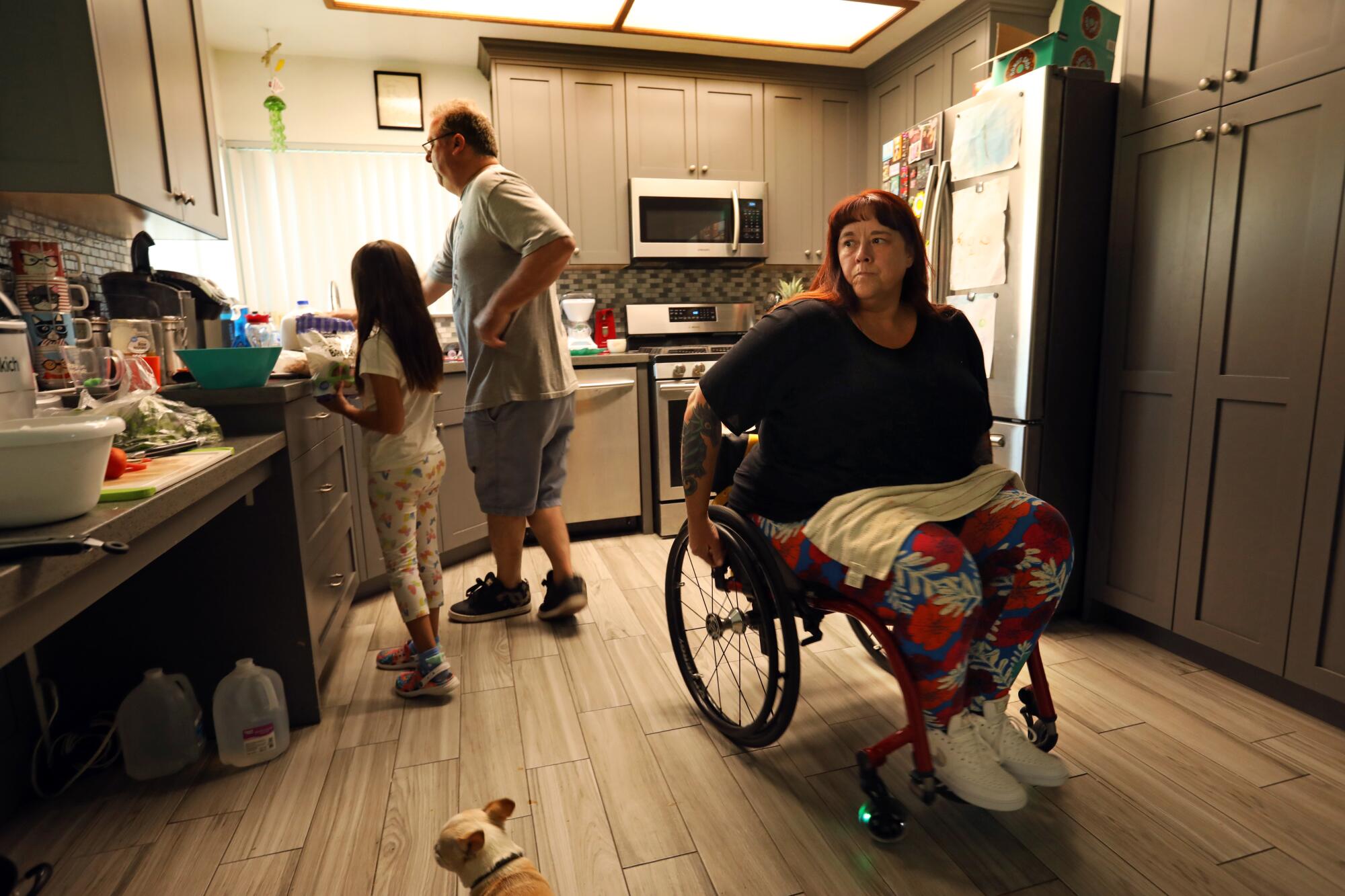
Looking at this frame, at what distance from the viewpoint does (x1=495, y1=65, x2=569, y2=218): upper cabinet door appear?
3.26 m

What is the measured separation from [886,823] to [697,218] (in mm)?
2895

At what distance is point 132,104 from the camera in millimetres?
1658

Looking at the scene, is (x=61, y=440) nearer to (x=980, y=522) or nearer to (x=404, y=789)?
(x=404, y=789)

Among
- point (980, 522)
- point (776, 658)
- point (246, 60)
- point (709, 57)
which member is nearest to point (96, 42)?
point (776, 658)

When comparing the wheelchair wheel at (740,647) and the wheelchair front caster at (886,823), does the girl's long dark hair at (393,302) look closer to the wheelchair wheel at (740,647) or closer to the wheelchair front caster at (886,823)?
the wheelchair wheel at (740,647)

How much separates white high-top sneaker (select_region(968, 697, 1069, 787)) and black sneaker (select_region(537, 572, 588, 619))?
1.27 metres

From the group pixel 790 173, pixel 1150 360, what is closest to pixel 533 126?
pixel 790 173

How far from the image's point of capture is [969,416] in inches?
56.3

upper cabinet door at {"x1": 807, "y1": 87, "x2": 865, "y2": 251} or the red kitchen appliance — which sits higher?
upper cabinet door at {"x1": 807, "y1": 87, "x2": 865, "y2": 251}

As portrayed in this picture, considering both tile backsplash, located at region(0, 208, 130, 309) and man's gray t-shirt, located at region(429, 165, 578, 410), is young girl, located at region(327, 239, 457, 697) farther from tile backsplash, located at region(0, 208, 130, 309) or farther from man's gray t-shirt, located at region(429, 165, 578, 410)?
tile backsplash, located at region(0, 208, 130, 309)

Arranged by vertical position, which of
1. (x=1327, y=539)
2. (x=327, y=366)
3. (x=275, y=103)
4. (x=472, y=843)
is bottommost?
(x=472, y=843)

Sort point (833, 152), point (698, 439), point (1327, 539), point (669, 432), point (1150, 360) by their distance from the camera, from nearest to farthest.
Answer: point (698, 439) → point (1327, 539) → point (1150, 360) → point (669, 432) → point (833, 152)

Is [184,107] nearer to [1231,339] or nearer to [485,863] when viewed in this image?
[485,863]

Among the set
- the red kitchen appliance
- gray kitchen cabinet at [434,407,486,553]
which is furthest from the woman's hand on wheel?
the red kitchen appliance
